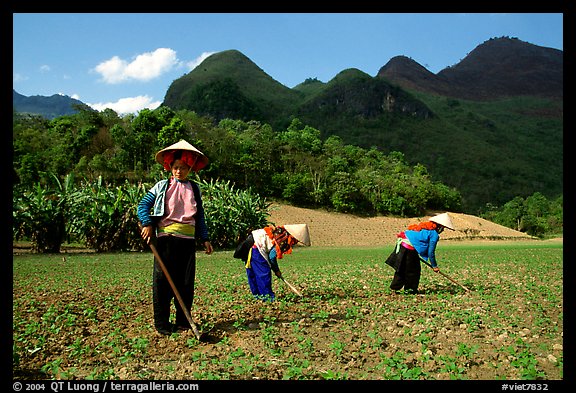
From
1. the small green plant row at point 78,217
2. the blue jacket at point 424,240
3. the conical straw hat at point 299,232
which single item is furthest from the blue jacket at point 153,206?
the small green plant row at point 78,217

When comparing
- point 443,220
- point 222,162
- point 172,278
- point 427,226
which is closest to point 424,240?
point 427,226

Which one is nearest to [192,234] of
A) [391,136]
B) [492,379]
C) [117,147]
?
[492,379]

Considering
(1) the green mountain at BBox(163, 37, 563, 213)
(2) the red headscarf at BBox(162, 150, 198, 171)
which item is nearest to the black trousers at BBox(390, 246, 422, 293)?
(2) the red headscarf at BBox(162, 150, 198, 171)

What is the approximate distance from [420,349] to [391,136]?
115 metres

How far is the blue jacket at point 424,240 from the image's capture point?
372 inches

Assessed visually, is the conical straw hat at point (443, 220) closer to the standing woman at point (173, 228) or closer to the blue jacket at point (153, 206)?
the standing woman at point (173, 228)

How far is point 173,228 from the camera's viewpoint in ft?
20.3

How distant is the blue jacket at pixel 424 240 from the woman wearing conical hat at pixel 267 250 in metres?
2.63

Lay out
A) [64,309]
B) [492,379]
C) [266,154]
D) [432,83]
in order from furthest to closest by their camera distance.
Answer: [432,83]
[266,154]
[64,309]
[492,379]

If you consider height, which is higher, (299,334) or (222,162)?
(222,162)

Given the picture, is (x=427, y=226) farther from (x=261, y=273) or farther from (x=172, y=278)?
(x=172, y=278)

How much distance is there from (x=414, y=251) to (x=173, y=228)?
5.54m

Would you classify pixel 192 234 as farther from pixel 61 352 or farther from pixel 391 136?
pixel 391 136
